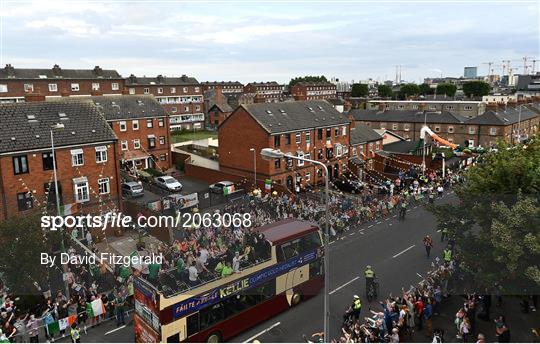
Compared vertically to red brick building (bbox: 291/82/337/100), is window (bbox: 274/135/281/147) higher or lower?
Answer: lower

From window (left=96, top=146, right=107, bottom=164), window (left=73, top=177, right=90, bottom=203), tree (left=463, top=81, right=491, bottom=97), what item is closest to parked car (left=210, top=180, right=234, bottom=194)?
window (left=96, top=146, right=107, bottom=164)

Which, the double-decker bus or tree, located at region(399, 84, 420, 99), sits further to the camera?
tree, located at region(399, 84, 420, 99)

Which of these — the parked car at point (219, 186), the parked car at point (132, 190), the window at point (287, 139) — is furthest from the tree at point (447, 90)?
the parked car at point (132, 190)

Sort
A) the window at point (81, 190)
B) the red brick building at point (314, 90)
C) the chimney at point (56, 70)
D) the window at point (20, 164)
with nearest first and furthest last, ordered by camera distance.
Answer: the window at point (20, 164) < the window at point (81, 190) < the chimney at point (56, 70) < the red brick building at point (314, 90)

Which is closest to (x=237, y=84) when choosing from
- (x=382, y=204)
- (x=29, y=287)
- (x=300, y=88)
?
(x=300, y=88)

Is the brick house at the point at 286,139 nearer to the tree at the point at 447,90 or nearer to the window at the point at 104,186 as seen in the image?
the window at the point at 104,186

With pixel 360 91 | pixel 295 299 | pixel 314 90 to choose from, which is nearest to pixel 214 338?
pixel 295 299

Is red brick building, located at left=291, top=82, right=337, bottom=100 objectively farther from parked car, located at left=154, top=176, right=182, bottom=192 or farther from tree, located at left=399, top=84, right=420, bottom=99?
parked car, located at left=154, top=176, right=182, bottom=192
